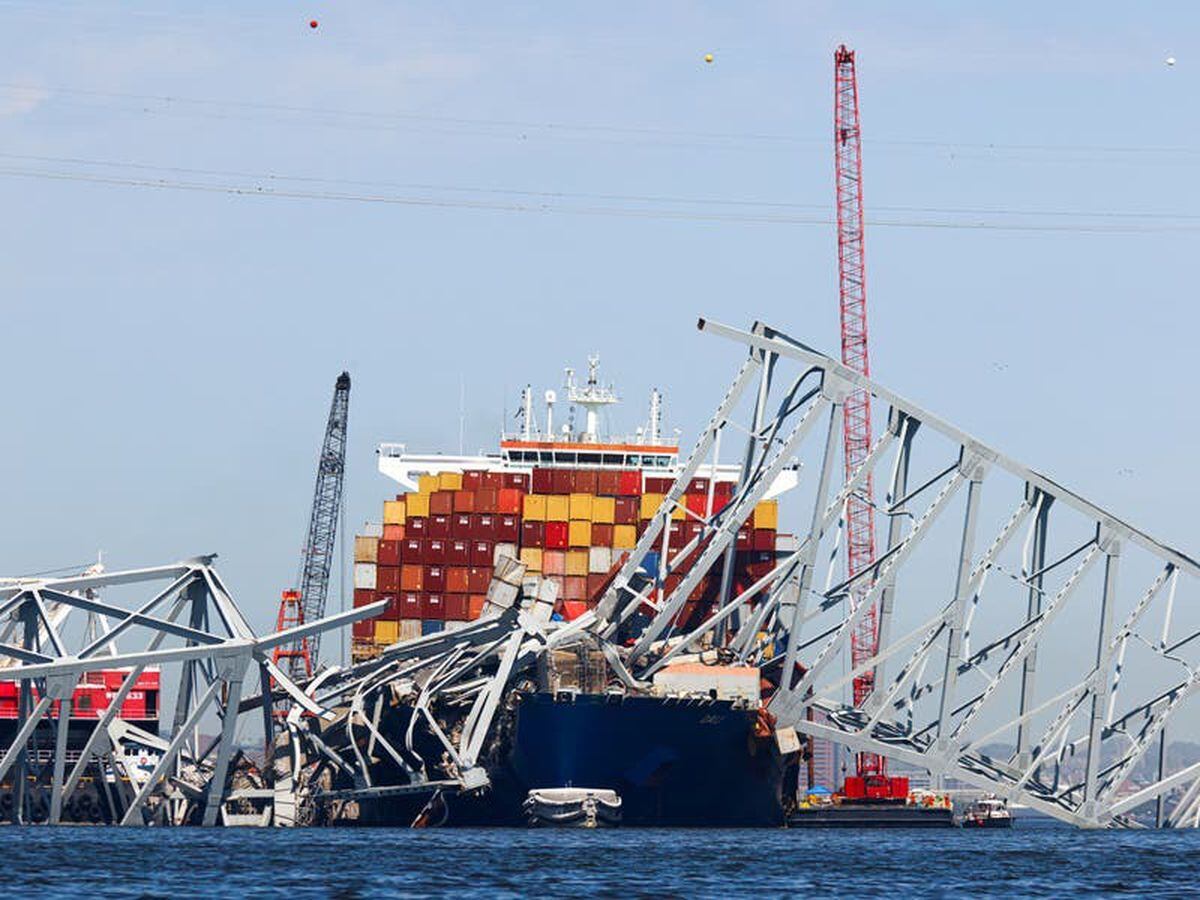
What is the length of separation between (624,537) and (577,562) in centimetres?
254

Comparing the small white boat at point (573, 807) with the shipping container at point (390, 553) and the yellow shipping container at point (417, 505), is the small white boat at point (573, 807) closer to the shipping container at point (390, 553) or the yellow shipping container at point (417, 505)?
the shipping container at point (390, 553)

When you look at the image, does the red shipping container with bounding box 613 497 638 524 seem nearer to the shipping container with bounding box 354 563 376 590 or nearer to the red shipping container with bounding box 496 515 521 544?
the red shipping container with bounding box 496 515 521 544

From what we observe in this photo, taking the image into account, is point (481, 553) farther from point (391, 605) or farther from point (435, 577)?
point (391, 605)

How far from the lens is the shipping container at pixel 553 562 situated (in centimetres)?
11438

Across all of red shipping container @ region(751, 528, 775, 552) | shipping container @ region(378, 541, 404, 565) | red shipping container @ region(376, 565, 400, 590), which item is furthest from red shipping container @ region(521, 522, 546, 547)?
red shipping container @ region(751, 528, 775, 552)

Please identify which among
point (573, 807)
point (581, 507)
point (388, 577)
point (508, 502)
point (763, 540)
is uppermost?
point (508, 502)

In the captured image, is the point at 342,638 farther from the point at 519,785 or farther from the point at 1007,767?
the point at 1007,767

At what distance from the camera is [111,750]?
8888 cm

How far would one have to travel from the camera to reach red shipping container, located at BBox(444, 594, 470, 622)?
11289 cm

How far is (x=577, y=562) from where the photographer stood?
376ft

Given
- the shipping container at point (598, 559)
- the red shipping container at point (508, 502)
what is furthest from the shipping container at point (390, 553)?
the shipping container at point (598, 559)

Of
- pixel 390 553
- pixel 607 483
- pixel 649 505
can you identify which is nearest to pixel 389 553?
pixel 390 553

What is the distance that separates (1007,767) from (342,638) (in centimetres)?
2771

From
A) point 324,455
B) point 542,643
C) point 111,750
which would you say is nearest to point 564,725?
point 542,643
